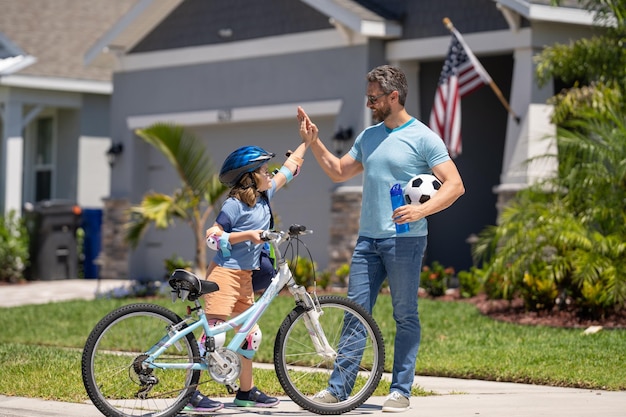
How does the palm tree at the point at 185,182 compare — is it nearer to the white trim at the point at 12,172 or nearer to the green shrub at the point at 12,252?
the green shrub at the point at 12,252

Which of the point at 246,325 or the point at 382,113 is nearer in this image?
the point at 246,325

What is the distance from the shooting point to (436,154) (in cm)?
742

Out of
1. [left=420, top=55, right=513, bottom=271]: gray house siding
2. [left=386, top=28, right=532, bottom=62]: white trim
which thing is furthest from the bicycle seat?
[left=420, top=55, right=513, bottom=271]: gray house siding

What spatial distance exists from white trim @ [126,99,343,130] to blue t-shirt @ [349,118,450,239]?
10442 millimetres

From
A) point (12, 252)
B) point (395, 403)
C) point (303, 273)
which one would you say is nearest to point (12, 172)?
point (12, 252)

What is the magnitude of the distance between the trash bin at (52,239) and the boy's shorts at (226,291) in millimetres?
14340

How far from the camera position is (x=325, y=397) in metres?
7.33

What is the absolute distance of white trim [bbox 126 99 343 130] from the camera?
18.2 meters

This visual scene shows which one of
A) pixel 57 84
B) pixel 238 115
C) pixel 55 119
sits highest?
pixel 57 84

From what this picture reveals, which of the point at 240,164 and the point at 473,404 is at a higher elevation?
the point at 240,164

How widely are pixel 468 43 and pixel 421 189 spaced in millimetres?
9952

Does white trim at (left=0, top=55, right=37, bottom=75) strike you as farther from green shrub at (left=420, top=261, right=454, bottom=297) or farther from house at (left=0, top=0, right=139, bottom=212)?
green shrub at (left=420, top=261, right=454, bottom=297)

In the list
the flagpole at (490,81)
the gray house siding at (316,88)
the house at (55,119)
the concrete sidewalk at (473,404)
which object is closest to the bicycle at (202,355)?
the concrete sidewalk at (473,404)

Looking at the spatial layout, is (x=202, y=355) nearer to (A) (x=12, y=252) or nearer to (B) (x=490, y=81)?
(B) (x=490, y=81)
